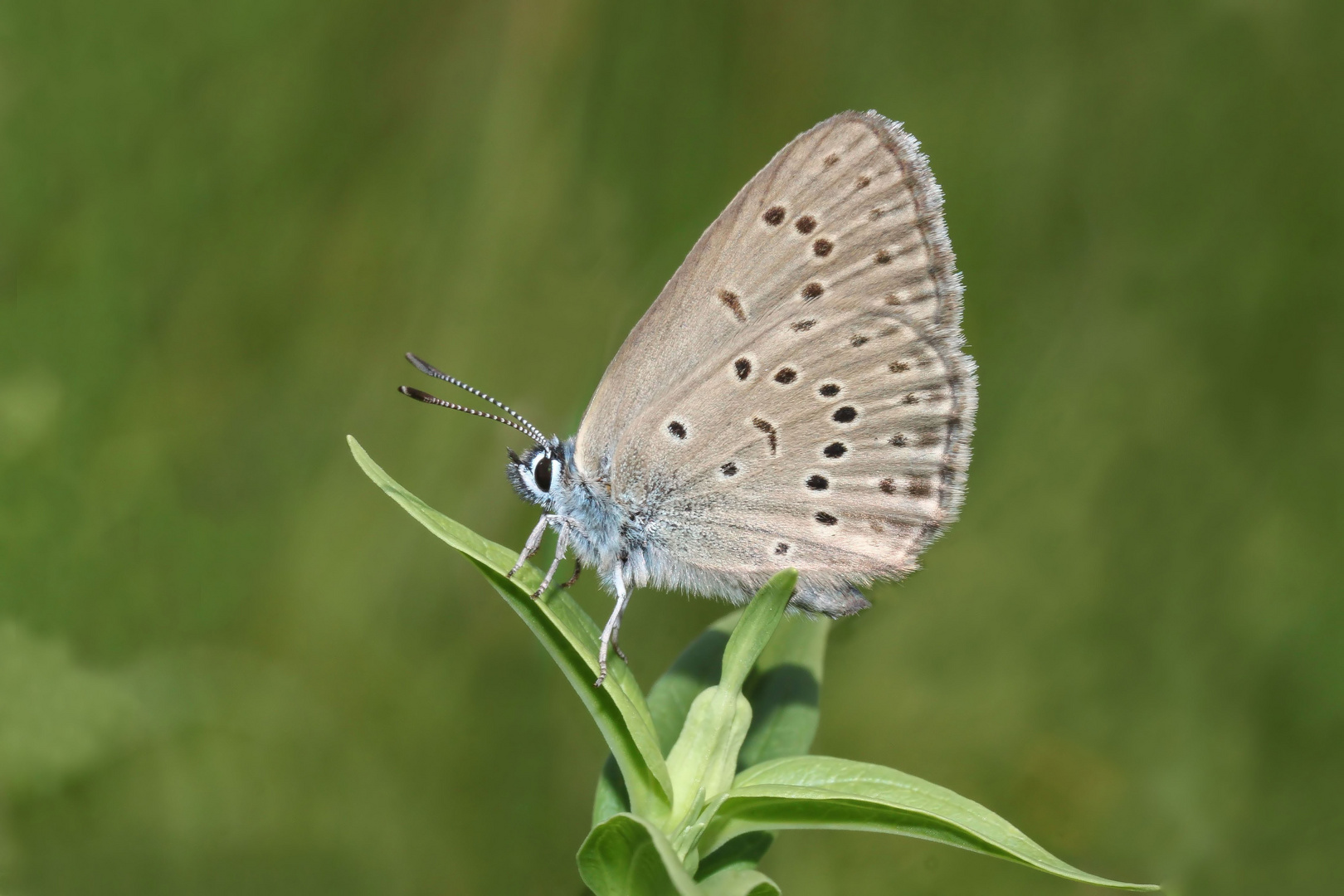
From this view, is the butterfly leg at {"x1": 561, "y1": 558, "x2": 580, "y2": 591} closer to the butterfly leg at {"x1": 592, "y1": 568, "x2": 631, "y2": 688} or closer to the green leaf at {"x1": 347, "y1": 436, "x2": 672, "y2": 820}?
the butterfly leg at {"x1": 592, "y1": 568, "x2": 631, "y2": 688}

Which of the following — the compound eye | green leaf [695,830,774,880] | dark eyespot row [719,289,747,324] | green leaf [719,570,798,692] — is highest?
dark eyespot row [719,289,747,324]

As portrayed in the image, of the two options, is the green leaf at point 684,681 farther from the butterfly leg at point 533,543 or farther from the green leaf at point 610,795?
the butterfly leg at point 533,543

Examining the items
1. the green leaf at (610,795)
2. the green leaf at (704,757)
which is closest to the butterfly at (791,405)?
the green leaf at (610,795)

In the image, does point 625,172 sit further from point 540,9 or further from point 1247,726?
point 1247,726

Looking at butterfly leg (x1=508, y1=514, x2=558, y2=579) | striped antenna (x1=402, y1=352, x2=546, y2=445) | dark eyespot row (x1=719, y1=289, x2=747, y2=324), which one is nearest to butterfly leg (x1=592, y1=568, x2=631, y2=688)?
butterfly leg (x1=508, y1=514, x2=558, y2=579)

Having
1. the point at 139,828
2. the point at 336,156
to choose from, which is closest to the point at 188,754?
the point at 139,828

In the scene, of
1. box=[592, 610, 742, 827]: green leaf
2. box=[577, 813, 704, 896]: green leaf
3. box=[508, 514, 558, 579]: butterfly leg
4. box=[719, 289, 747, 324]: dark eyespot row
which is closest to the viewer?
box=[577, 813, 704, 896]: green leaf

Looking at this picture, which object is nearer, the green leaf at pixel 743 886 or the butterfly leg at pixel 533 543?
the green leaf at pixel 743 886
